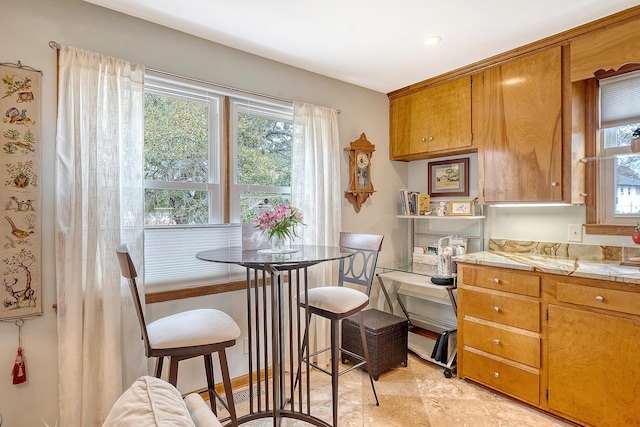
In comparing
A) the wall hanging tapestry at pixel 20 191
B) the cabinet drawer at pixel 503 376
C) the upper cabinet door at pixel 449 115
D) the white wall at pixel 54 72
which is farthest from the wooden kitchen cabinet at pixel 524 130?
the wall hanging tapestry at pixel 20 191

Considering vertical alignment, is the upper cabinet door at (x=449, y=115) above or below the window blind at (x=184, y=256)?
above

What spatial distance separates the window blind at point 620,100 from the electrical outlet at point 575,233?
2.34 ft

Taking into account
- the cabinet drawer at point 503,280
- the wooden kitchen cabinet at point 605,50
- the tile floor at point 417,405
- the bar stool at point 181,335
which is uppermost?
the wooden kitchen cabinet at point 605,50

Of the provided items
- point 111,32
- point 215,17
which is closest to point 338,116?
point 215,17

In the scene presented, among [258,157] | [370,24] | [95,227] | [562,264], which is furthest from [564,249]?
[95,227]

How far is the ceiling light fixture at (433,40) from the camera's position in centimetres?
233

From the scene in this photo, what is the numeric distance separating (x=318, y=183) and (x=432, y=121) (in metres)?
1.23

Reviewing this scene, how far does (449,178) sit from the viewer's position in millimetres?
3305

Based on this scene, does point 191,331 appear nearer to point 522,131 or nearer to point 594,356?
point 594,356

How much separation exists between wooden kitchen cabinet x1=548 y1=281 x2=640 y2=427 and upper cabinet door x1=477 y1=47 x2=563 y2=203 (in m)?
0.74

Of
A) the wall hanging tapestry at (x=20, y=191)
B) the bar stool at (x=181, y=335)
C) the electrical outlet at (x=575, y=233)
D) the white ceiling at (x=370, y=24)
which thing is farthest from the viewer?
the electrical outlet at (x=575, y=233)

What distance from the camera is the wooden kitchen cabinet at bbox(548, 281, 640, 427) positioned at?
1.80 metres

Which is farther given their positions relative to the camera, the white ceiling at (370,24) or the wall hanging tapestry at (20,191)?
the white ceiling at (370,24)

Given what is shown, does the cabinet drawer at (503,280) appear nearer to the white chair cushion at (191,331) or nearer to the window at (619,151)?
the window at (619,151)
